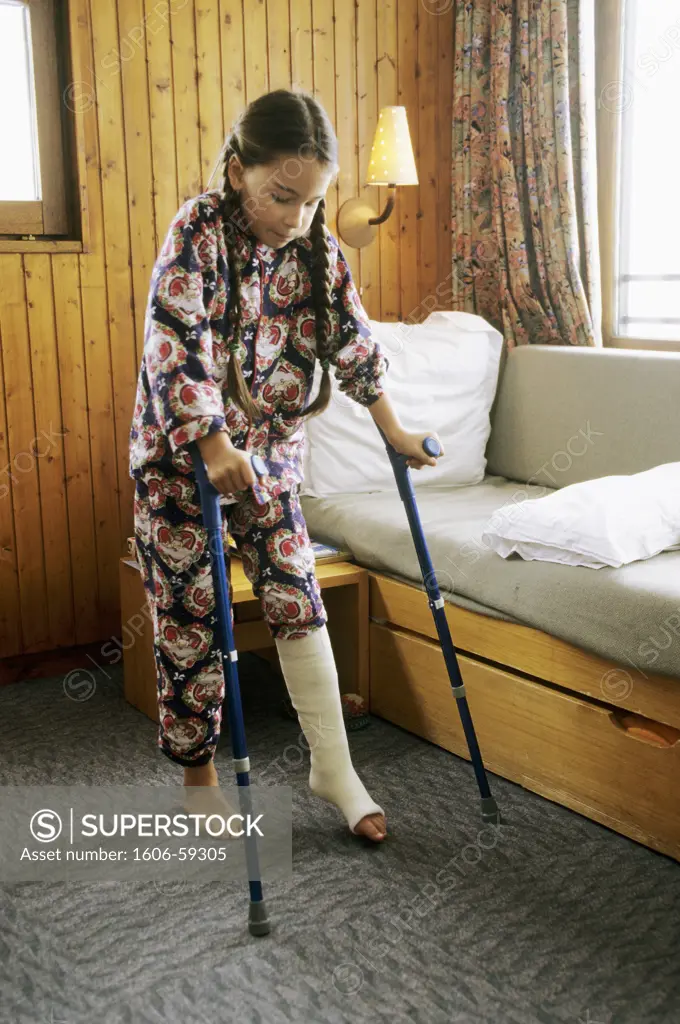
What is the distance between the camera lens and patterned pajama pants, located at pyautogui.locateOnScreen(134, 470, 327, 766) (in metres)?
1.87

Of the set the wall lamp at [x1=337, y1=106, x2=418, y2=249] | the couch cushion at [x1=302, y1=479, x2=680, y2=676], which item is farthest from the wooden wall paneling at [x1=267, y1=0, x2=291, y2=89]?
the couch cushion at [x1=302, y1=479, x2=680, y2=676]

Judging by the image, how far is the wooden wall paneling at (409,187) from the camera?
3.53 metres

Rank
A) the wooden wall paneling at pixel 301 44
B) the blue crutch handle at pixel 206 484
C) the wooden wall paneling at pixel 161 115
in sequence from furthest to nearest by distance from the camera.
Answer: 1. the wooden wall paneling at pixel 301 44
2. the wooden wall paneling at pixel 161 115
3. the blue crutch handle at pixel 206 484

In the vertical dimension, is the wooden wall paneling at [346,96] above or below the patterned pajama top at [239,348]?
above

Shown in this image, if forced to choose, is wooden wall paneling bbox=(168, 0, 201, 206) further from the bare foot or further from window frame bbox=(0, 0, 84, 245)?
the bare foot

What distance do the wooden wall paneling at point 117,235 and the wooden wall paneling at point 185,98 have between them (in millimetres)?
176

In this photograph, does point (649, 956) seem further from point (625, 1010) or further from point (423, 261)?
Answer: point (423, 261)

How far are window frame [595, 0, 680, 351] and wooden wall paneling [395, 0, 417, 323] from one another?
0.64m

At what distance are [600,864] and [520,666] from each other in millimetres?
453

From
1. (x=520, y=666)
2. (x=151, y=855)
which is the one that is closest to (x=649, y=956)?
(x=520, y=666)

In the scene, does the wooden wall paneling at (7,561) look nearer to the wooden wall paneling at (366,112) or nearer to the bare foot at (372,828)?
the wooden wall paneling at (366,112)

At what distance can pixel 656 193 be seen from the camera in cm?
319

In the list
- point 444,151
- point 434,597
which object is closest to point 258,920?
point 434,597

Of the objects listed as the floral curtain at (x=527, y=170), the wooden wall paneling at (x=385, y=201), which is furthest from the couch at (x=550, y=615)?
the wooden wall paneling at (x=385, y=201)
